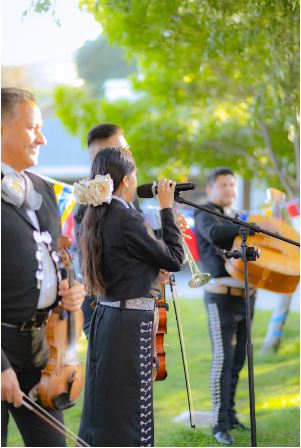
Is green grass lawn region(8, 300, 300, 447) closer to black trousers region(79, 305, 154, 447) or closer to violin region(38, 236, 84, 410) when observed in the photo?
black trousers region(79, 305, 154, 447)

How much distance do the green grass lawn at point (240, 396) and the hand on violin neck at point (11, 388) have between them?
1457 millimetres

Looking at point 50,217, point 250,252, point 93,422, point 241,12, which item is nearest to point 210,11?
point 241,12

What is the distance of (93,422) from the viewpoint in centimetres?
350

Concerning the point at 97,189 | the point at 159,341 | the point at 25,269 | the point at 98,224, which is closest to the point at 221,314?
the point at 159,341

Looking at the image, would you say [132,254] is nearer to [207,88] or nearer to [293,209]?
[293,209]

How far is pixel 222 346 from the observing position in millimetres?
5348

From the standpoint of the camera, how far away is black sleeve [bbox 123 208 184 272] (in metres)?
3.38

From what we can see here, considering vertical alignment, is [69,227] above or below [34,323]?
above

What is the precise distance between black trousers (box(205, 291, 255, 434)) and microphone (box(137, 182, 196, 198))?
191cm

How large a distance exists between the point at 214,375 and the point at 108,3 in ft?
9.41

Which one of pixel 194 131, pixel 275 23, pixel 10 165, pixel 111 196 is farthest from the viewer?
pixel 194 131

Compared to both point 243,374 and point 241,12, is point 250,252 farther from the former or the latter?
point 243,374

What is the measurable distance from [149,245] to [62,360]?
2.12 feet

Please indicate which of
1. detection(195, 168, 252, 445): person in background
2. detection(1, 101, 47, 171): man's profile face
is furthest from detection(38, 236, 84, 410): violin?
detection(195, 168, 252, 445): person in background
